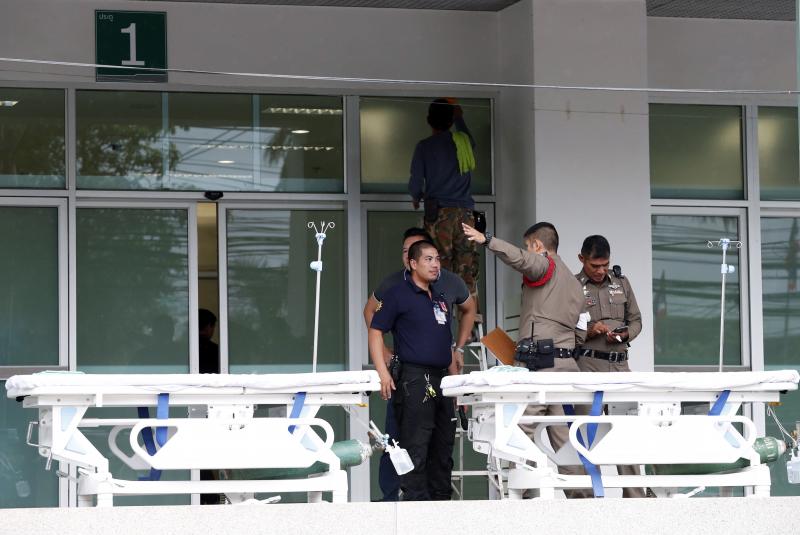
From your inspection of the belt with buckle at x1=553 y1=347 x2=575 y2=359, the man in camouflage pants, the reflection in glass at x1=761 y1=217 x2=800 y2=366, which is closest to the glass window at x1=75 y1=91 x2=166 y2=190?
the man in camouflage pants

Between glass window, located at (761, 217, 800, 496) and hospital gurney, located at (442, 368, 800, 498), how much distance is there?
13.7 ft

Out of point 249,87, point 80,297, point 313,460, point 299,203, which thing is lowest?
point 313,460

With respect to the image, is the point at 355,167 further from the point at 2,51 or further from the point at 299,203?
the point at 2,51

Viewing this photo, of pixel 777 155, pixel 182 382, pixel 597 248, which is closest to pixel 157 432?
pixel 182 382

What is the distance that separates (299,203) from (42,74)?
190cm

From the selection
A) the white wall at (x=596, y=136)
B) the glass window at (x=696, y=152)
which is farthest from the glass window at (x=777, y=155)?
the white wall at (x=596, y=136)

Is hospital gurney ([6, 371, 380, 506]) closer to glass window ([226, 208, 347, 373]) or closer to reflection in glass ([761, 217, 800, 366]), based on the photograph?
glass window ([226, 208, 347, 373])

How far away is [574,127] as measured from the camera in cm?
949

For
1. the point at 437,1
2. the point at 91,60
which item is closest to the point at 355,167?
the point at 437,1

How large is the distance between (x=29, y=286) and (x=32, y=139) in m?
0.98

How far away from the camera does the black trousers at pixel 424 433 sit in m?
7.59

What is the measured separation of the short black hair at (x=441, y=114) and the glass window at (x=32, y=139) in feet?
8.11

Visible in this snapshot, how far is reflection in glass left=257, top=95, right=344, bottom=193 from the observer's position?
32.3ft

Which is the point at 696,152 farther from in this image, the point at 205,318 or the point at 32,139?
the point at 32,139
